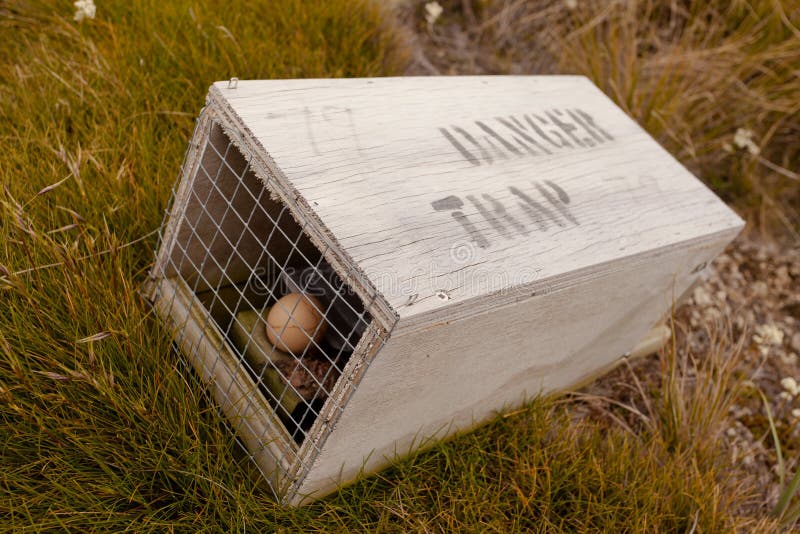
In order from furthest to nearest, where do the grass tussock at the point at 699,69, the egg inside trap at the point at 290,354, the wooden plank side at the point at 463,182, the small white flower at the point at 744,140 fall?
the grass tussock at the point at 699,69
the small white flower at the point at 744,140
the egg inside trap at the point at 290,354
the wooden plank side at the point at 463,182

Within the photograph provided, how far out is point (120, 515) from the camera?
1.42 metres

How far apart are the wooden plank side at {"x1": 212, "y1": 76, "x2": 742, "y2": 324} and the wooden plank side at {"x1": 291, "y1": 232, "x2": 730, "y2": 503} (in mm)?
89

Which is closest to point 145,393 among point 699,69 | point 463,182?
point 463,182

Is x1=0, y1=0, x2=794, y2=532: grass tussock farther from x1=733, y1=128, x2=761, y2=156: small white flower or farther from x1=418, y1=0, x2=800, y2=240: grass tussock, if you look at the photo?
x1=418, y1=0, x2=800, y2=240: grass tussock

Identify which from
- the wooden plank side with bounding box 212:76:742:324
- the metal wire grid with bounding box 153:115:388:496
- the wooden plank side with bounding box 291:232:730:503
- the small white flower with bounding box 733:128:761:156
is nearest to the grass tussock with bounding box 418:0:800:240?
the small white flower with bounding box 733:128:761:156

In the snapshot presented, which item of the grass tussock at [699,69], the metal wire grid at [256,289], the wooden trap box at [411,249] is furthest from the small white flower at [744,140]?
the metal wire grid at [256,289]

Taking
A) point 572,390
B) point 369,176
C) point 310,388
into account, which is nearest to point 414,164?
point 369,176

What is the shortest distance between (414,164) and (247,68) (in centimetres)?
125

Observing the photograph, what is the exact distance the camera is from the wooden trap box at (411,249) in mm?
1300

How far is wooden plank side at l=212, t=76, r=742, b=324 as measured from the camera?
1.29 m

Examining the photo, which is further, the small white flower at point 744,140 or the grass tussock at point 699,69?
the grass tussock at point 699,69

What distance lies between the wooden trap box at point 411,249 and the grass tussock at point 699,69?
125cm

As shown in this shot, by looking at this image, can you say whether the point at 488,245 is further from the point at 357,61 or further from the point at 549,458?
the point at 357,61

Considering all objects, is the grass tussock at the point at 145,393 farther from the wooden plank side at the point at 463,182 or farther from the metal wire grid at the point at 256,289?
the wooden plank side at the point at 463,182
